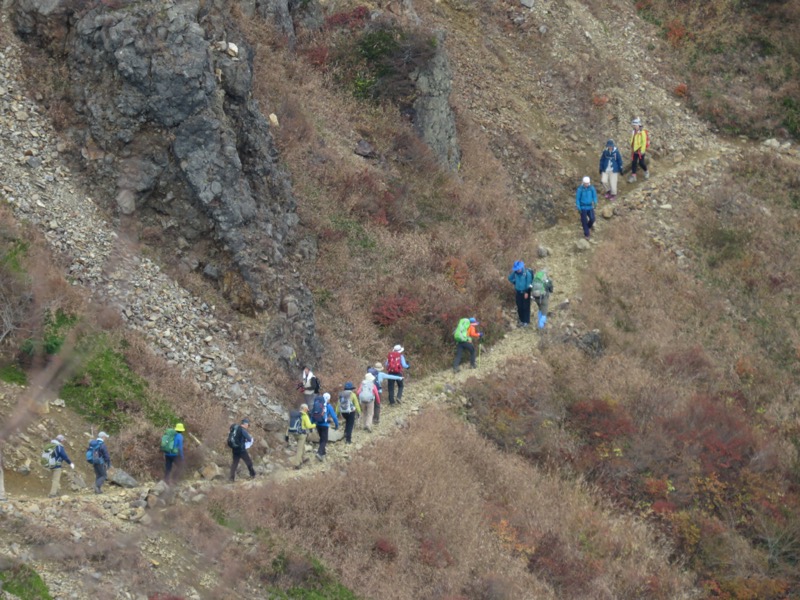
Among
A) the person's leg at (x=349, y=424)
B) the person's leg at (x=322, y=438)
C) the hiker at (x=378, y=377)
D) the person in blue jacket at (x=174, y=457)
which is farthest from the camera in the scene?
the hiker at (x=378, y=377)

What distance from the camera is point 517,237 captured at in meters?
31.0

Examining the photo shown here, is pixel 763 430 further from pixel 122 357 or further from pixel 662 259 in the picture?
pixel 122 357

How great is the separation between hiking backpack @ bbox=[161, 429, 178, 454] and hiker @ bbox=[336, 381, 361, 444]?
3987mm

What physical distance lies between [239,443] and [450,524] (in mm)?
4451

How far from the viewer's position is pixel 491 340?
1066 inches

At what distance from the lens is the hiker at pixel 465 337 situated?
25.1 meters

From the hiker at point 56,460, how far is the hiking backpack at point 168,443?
1591 millimetres

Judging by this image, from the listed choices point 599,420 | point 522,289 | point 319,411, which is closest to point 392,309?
point 522,289

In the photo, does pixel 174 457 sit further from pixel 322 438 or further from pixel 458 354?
pixel 458 354

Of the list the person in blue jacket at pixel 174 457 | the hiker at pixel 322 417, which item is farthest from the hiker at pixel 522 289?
the person in blue jacket at pixel 174 457

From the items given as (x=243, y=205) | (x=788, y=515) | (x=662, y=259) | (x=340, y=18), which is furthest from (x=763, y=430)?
(x=340, y=18)

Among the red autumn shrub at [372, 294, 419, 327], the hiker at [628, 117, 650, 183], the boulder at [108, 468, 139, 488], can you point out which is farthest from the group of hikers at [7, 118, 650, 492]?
the hiker at [628, 117, 650, 183]

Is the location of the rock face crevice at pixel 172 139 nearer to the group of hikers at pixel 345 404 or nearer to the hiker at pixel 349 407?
the group of hikers at pixel 345 404

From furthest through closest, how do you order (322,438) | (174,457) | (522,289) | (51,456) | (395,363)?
(522,289)
(395,363)
(322,438)
(174,457)
(51,456)
